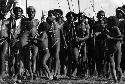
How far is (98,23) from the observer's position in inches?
475

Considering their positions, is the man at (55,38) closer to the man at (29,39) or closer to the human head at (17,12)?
the man at (29,39)

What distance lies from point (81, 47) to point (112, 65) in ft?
8.22

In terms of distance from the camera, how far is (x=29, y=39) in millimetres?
11094

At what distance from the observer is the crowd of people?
10.4 meters

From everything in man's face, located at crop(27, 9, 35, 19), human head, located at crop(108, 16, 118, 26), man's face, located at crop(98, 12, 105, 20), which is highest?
man's face, located at crop(27, 9, 35, 19)

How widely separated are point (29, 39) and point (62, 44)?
184 centimetres

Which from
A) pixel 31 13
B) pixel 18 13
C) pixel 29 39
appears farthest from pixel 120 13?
pixel 18 13

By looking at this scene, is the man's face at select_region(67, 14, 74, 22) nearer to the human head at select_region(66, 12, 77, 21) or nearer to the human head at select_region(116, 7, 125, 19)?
the human head at select_region(66, 12, 77, 21)

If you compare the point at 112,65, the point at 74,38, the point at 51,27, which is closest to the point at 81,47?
the point at 74,38

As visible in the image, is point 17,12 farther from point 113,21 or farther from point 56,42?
point 113,21

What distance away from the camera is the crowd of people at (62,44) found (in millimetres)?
10445

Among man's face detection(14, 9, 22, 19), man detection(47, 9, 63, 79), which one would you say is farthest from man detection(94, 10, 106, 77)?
man's face detection(14, 9, 22, 19)

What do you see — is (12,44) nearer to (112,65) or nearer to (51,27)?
(51,27)

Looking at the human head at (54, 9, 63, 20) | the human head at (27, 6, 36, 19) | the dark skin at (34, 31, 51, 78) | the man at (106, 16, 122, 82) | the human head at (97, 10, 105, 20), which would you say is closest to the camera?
the man at (106, 16, 122, 82)
